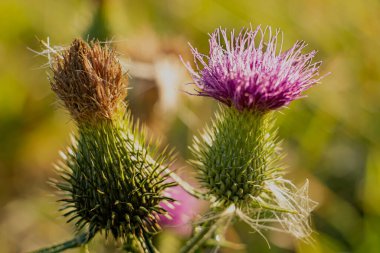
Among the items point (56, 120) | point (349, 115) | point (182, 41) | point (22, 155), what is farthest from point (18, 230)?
point (349, 115)

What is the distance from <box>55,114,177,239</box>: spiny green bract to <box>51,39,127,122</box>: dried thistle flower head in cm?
10

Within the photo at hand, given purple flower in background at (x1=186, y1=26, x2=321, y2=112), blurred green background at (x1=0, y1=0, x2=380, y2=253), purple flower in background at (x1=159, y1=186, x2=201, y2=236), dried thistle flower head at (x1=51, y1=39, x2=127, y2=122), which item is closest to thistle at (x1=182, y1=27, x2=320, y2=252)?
purple flower in background at (x1=186, y1=26, x2=321, y2=112)

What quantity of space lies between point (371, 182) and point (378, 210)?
0.20 m

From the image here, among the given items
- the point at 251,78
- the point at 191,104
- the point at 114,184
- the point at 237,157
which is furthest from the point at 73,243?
the point at 191,104

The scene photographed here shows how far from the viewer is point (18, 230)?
514 cm

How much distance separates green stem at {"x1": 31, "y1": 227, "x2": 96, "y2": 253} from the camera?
265cm

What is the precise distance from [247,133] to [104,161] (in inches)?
25.1

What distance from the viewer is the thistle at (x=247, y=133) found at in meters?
2.78

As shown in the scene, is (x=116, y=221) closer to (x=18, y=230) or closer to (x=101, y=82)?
(x=101, y=82)

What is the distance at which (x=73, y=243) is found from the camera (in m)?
2.76

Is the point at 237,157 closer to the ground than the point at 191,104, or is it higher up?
closer to the ground

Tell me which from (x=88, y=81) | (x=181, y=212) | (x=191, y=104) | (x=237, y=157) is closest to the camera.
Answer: (x=88, y=81)

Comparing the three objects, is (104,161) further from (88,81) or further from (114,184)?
(88,81)

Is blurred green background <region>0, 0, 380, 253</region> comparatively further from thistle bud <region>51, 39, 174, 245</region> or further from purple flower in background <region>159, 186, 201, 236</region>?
thistle bud <region>51, 39, 174, 245</region>
